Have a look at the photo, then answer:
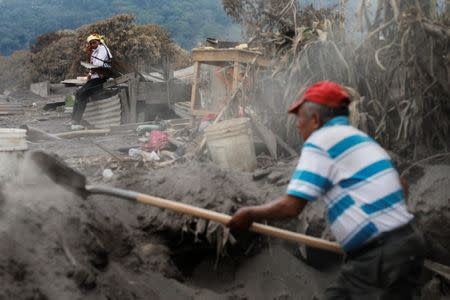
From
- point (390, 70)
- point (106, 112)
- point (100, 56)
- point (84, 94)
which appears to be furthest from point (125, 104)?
point (390, 70)

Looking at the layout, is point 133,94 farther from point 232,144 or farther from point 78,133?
point 232,144

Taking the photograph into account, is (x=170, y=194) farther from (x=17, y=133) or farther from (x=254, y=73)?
(x=254, y=73)

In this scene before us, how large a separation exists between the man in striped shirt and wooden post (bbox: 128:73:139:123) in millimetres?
7927

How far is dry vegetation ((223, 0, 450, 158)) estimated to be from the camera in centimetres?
449

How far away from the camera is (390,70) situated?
4.94 m

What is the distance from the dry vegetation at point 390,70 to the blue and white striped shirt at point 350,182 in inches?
81.5

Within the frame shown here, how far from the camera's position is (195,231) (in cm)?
428

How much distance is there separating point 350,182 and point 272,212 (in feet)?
1.42

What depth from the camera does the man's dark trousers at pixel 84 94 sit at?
10.0 meters

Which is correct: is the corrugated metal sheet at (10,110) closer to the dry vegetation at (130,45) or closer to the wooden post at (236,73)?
the dry vegetation at (130,45)

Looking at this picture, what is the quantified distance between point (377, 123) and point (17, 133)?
3.61 meters

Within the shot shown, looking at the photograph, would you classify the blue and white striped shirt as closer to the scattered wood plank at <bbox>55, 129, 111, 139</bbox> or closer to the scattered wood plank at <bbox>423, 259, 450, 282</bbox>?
the scattered wood plank at <bbox>423, 259, 450, 282</bbox>

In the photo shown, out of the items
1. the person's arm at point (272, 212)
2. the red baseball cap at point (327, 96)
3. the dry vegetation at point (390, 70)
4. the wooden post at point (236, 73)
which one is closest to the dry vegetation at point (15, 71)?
the wooden post at point (236, 73)

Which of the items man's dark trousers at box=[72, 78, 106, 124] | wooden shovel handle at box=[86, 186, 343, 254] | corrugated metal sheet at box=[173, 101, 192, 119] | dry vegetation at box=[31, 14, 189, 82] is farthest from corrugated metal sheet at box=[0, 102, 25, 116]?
wooden shovel handle at box=[86, 186, 343, 254]
